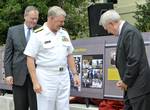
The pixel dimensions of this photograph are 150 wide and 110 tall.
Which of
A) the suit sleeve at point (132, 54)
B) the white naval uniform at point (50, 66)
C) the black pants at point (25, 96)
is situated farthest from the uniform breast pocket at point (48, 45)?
the suit sleeve at point (132, 54)

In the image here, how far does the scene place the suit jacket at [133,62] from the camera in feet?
16.4

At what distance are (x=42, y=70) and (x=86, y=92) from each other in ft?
5.88

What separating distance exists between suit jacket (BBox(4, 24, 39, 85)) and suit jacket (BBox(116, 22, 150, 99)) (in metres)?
1.89

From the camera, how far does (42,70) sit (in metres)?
5.91

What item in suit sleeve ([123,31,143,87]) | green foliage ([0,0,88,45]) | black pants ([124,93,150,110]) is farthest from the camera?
green foliage ([0,0,88,45])

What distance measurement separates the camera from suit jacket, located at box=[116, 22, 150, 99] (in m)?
5.01

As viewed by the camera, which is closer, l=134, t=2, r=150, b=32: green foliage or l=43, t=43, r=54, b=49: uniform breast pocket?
l=43, t=43, r=54, b=49: uniform breast pocket

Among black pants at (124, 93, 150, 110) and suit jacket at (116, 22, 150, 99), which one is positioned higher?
suit jacket at (116, 22, 150, 99)

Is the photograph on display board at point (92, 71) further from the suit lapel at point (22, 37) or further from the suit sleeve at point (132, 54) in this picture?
the suit sleeve at point (132, 54)

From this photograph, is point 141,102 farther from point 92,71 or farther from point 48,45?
point 92,71

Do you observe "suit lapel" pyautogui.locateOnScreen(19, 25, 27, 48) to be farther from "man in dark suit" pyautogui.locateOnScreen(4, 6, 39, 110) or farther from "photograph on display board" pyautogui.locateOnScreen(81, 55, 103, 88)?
"photograph on display board" pyautogui.locateOnScreen(81, 55, 103, 88)

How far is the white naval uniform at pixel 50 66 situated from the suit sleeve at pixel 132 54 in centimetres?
108

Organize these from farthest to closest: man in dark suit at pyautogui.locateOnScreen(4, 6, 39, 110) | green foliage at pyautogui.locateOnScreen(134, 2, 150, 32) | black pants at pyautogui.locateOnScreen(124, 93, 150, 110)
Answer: green foliage at pyautogui.locateOnScreen(134, 2, 150, 32), man in dark suit at pyautogui.locateOnScreen(4, 6, 39, 110), black pants at pyautogui.locateOnScreen(124, 93, 150, 110)

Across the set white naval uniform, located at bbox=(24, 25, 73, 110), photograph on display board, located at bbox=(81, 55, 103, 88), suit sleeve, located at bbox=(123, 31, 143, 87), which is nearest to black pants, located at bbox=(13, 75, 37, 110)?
white naval uniform, located at bbox=(24, 25, 73, 110)
